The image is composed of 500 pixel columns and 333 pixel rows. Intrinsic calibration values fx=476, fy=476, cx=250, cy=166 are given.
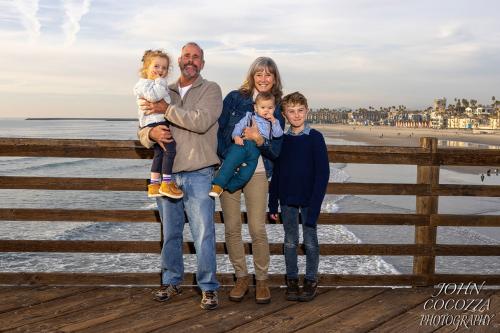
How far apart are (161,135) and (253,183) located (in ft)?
2.77

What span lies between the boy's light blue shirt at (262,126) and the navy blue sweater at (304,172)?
0.31 metres

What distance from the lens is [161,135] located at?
371 cm

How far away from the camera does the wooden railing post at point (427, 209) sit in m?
4.55

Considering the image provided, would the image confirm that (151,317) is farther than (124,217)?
No

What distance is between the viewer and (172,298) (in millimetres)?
4156

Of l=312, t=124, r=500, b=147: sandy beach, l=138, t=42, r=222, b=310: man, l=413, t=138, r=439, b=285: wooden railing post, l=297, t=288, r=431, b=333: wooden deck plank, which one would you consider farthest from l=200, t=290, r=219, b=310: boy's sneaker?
l=312, t=124, r=500, b=147: sandy beach

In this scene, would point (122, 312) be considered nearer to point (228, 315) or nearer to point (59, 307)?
point (59, 307)

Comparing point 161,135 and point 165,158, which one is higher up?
point 161,135

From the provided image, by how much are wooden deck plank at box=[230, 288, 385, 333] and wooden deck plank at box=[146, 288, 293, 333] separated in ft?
0.26

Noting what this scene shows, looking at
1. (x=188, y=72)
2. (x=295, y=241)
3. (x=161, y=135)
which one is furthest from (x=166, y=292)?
(x=188, y=72)

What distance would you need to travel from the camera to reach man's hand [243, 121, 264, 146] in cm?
375

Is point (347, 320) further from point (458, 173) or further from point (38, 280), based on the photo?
point (458, 173)

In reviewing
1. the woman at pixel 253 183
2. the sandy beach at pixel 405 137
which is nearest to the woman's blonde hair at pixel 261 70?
the woman at pixel 253 183

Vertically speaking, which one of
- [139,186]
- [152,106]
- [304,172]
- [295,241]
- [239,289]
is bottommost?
[239,289]
